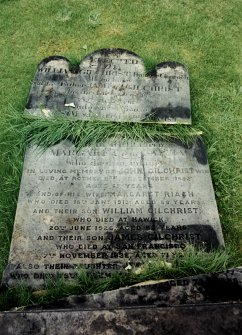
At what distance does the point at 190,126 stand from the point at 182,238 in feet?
4.21

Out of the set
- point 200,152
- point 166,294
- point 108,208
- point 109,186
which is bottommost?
point 166,294

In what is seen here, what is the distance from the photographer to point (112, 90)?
179 inches

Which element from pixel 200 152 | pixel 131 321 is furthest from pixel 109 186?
pixel 131 321

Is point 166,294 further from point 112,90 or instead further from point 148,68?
point 148,68

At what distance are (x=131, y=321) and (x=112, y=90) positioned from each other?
112 inches

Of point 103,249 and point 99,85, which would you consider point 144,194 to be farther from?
point 99,85

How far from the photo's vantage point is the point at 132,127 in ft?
13.9

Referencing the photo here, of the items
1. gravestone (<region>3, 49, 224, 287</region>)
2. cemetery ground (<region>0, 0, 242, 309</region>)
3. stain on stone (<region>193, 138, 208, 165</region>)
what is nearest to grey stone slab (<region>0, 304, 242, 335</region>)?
cemetery ground (<region>0, 0, 242, 309</region>)

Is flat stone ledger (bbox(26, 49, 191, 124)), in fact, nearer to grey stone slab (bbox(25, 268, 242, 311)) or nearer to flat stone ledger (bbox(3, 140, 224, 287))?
flat stone ledger (bbox(3, 140, 224, 287))

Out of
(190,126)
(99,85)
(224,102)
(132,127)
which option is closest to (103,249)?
(132,127)

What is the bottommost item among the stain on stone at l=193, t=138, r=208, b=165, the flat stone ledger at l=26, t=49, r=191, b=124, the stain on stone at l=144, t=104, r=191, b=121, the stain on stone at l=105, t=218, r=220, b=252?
the stain on stone at l=105, t=218, r=220, b=252

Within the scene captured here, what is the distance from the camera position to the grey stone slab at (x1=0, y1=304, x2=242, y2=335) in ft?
6.98

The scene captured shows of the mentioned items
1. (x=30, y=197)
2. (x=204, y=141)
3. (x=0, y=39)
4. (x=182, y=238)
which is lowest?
(x=182, y=238)

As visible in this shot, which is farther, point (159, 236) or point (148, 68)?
point (148, 68)
